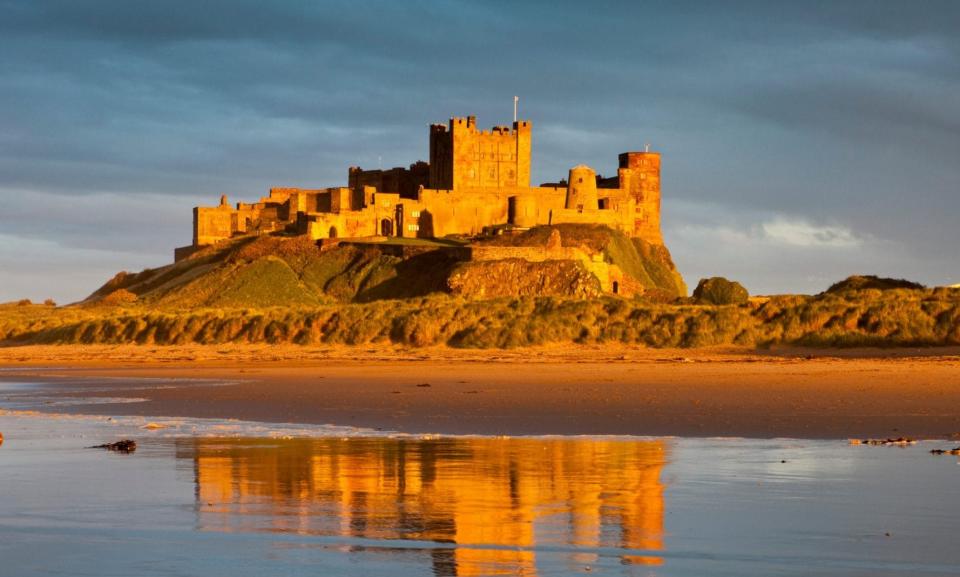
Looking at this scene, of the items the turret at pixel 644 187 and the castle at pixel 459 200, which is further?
the turret at pixel 644 187

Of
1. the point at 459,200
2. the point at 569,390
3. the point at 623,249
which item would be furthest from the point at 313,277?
the point at 569,390

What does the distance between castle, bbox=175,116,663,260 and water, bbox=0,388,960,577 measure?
59571 millimetres

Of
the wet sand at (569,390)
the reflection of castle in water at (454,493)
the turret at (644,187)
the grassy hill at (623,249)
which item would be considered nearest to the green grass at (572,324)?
the wet sand at (569,390)

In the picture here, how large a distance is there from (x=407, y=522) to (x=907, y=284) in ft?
132

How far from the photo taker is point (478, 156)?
90938 mm

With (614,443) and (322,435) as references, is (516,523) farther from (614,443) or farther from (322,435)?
(322,435)

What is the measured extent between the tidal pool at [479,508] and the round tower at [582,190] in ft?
237

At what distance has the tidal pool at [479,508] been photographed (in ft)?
25.2

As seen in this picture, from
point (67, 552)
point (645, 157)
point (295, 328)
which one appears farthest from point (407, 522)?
point (645, 157)

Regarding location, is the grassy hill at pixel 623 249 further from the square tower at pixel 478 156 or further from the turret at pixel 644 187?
the square tower at pixel 478 156

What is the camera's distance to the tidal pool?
303 inches

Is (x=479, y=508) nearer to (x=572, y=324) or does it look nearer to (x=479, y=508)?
(x=479, y=508)

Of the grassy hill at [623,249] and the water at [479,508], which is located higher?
the grassy hill at [623,249]

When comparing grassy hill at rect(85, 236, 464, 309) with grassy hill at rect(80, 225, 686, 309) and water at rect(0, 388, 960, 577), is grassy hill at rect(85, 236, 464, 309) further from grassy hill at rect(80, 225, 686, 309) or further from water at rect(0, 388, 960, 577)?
water at rect(0, 388, 960, 577)
